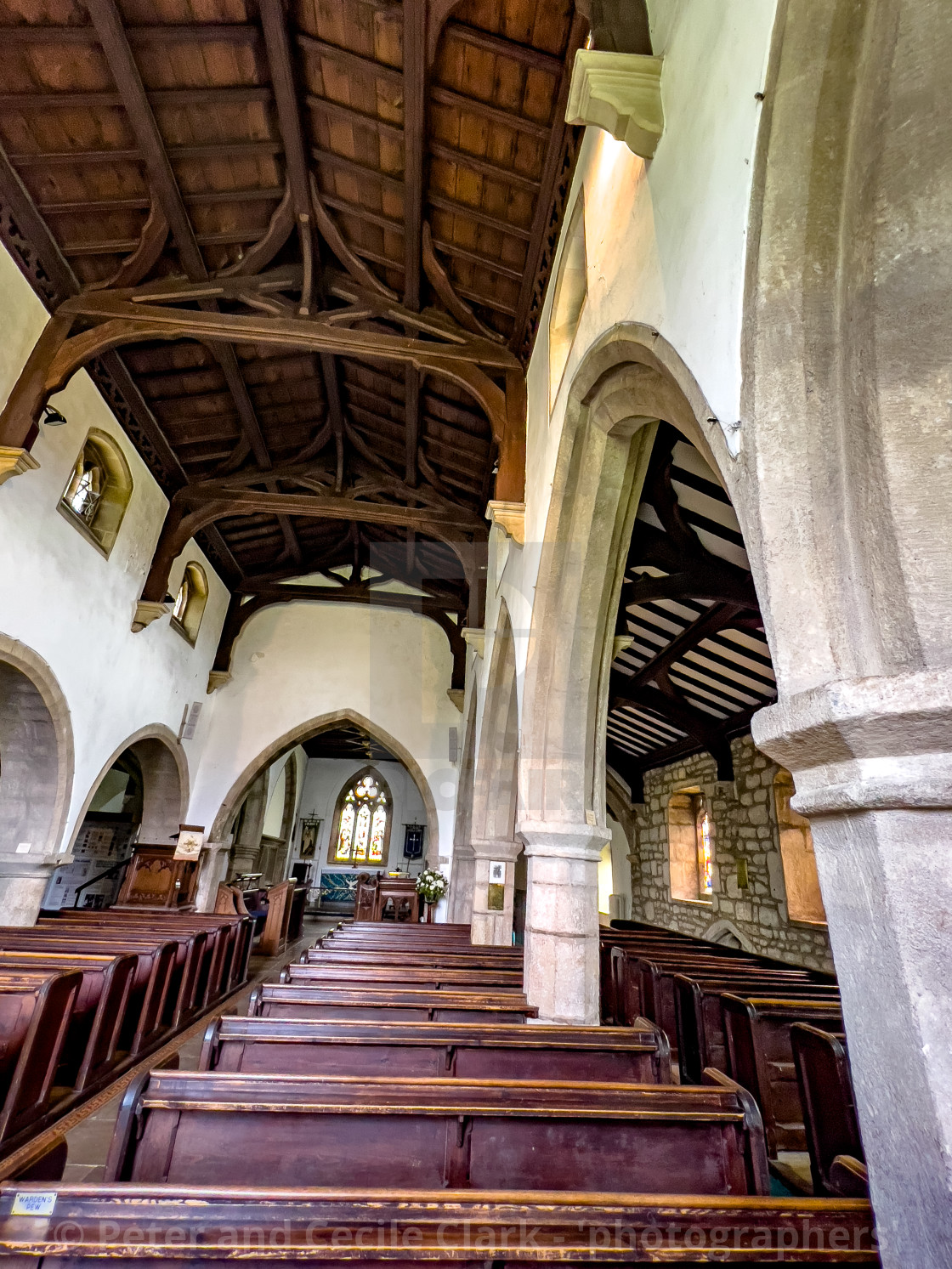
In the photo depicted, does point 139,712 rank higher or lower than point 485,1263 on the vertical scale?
higher

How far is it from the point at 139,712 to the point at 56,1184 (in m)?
8.46

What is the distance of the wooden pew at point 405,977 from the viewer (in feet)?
12.4

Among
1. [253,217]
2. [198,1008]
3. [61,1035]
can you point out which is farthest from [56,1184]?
[253,217]

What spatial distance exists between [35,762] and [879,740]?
26.8 ft

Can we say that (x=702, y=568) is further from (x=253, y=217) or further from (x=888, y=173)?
(x=253, y=217)

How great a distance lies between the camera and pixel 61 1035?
12.0ft

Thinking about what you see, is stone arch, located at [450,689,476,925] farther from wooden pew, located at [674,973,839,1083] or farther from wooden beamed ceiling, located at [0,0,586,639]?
wooden pew, located at [674,973,839,1083]

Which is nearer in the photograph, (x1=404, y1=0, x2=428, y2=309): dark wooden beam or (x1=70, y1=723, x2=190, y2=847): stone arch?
(x1=404, y1=0, x2=428, y2=309): dark wooden beam

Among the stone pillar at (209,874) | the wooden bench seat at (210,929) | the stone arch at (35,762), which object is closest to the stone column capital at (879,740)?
the wooden bench seat at (210,929)

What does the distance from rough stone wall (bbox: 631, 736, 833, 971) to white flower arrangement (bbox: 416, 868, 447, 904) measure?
379 cm

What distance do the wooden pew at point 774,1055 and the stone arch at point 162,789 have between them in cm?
869

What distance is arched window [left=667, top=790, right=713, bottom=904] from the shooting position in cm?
1000

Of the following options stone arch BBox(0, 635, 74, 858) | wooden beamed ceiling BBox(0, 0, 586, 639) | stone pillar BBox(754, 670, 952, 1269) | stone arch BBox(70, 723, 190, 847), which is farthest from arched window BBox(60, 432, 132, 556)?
stone pillar BBox(754, 670, 952, 1269)

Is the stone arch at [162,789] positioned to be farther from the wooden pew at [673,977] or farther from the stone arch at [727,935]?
Result: the stone arch at [727,935]
